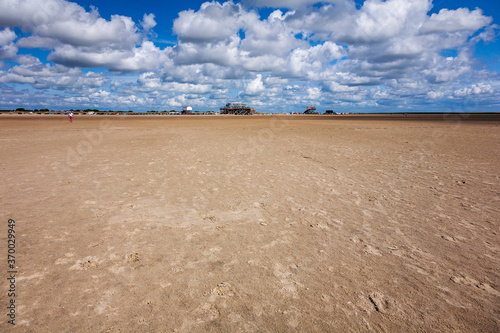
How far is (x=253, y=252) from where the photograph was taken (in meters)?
4.39

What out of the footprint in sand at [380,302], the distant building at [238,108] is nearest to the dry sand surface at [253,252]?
the footprint in sand at [380,302]

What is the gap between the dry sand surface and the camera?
3.00m

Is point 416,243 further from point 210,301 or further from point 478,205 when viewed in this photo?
point 210,301

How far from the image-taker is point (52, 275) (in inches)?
144

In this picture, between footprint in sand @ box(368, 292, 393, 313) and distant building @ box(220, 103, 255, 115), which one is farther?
distant building @ box(220, 103, 255, 115)

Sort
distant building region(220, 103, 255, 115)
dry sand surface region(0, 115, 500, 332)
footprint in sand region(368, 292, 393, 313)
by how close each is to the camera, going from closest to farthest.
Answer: dry sand surface region(0, 115, 500, 332) → footprint in sand region(368, 292, 393, 313) → distant building region(220, 103, 255, 115)

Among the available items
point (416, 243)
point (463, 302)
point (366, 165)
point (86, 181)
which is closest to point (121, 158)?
point (86, 181)

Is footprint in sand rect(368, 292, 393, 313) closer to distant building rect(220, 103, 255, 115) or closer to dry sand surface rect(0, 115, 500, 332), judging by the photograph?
dry sand surface rect(0, 115, 500, 332)

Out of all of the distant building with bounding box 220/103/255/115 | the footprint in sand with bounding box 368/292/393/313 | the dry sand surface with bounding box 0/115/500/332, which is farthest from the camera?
the distant building with bounding box 220/103/255/115

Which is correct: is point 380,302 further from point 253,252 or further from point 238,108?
point 238,108

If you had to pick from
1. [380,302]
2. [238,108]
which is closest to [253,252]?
[380,302]

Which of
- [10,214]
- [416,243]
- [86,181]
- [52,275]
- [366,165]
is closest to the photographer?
[52,275]

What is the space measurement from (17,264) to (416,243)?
644 centimetres

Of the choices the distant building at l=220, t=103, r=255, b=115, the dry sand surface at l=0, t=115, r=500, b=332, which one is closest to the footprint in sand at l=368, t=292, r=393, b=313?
the dry sand surface at l=0, t=115, r=500, b=332
